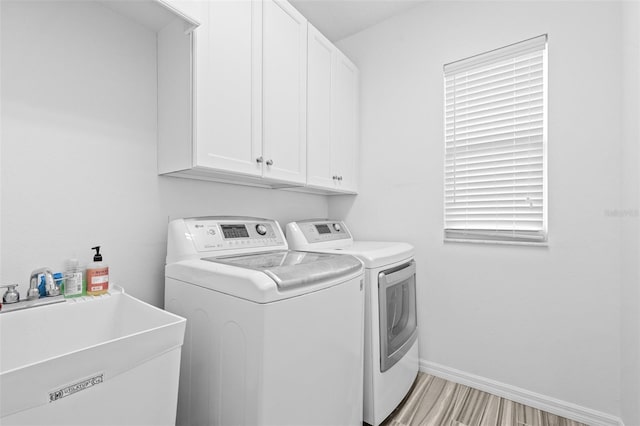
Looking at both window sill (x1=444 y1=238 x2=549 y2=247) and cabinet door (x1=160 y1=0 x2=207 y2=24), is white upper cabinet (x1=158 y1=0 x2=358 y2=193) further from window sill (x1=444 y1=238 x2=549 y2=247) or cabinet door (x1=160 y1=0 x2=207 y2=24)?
window sill (x1=444 y1=238 x2=549 y2=247)

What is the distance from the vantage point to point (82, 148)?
1264mm

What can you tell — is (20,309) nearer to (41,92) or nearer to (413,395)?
(41,92)

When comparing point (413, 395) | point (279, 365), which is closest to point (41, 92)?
point (279, 365)

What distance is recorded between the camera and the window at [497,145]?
1751 millimetres

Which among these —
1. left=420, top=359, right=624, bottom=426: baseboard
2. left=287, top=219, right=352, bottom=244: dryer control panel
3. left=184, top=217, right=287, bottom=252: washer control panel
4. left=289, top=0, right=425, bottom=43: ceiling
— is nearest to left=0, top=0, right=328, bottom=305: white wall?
left=184, top=217, right=287, bottom=252: washer control panel

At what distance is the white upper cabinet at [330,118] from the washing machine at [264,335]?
32.4 inches

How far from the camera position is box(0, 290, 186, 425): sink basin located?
65 cm

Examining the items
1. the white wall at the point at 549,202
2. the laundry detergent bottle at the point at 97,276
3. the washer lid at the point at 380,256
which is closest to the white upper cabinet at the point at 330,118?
the white wall at the point at 549,202

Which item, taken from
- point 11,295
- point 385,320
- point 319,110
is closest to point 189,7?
point 319,110

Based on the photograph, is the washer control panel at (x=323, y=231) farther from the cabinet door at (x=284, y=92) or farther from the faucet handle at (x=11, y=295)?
the faucet handle at (x=11, y=295)

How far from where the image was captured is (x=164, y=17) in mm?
1395

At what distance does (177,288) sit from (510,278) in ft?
6.13

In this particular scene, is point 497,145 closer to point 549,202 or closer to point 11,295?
point 549,202

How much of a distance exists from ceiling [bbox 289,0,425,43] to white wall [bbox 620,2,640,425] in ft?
4.20
